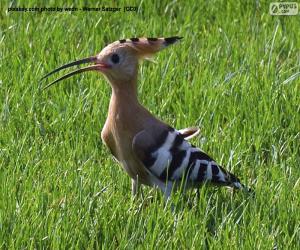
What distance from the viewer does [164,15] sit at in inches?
266

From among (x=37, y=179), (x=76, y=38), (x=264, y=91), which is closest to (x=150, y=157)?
(x=37, y=179)

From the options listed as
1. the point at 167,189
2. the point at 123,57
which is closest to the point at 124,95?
the point at 123,57

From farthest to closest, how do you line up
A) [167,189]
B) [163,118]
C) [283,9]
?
1. [283,9]
2. [163,118]
3. [167,189]

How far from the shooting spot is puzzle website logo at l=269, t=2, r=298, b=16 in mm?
6773

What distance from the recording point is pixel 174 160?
476 centimetres

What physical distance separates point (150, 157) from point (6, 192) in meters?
0.70

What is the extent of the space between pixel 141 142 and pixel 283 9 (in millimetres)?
2443

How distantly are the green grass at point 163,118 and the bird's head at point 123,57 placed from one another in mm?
452

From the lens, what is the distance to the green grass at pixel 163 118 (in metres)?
4.28

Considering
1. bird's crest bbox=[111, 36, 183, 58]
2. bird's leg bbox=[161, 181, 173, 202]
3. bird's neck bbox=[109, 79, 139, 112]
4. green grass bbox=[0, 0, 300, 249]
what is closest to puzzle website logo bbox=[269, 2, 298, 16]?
green grass bbox=[0, 0, 300, 249]

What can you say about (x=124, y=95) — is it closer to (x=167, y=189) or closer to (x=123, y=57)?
(x=123, y=57)

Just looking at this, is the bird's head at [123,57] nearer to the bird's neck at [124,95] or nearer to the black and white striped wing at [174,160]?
the bird's neck at [124,95]

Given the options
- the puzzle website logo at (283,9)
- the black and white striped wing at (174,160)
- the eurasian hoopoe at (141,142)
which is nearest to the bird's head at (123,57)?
the eurasian hoopoe at (141,142)

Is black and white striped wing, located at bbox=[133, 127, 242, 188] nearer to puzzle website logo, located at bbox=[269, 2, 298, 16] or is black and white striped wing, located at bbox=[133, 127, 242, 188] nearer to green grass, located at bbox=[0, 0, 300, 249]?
green grass, located at bbox=[0, 0, 300, 249]
